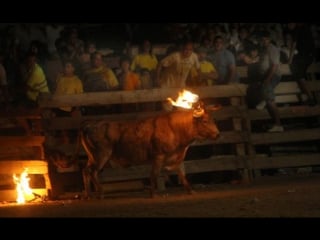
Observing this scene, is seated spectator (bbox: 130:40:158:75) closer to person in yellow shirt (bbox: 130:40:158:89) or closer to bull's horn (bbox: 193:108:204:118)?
person in yellow shirt (bbox: 130:40:158:89)

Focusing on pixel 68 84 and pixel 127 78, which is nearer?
pixel 68 84

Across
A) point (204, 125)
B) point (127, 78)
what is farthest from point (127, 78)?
point (204, 125)

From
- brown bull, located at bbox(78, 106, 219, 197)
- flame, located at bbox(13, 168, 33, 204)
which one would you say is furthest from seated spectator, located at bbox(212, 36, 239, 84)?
flame, located at bbox(13, 168, 33, 204)

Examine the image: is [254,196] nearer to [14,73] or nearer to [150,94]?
[150,94]

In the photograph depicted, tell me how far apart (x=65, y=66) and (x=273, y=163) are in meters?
5.09

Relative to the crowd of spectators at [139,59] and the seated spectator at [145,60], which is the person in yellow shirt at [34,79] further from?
the seated spectator at [145,60]

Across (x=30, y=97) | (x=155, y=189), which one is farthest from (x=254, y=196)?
(x=30, y=97)

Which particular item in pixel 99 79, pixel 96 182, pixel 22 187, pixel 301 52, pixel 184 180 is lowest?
pixel 184 180

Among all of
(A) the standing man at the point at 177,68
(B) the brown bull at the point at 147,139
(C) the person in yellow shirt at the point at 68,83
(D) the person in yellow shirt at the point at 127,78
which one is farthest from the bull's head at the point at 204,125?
(C) the person in yellow shirt at the point at 68,83

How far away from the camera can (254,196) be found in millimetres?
15047

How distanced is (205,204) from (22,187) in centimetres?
443

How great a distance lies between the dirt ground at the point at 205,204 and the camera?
1322 centimetres

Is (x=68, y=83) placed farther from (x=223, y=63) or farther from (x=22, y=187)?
(x=223, y=63)

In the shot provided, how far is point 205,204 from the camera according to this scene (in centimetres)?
1426
